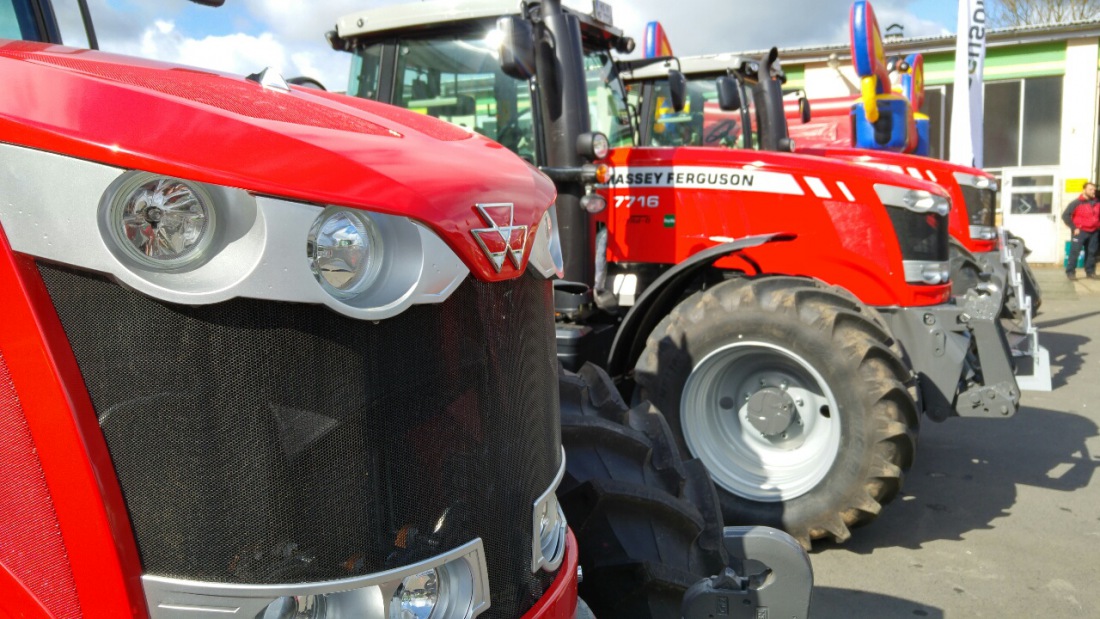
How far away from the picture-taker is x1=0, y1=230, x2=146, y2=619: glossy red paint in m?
1.12

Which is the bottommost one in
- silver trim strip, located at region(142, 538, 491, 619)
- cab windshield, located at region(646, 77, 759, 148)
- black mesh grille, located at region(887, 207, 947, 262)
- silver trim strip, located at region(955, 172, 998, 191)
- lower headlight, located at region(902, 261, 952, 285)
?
lower headlight, located at region(902, 261, 952, 285)

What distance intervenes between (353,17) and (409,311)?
4.24m

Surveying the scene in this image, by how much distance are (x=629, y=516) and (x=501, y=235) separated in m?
1.06

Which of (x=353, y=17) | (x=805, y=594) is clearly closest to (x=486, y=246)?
(x=805, y=594)

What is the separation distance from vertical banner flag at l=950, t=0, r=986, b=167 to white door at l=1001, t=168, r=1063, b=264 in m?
7.28

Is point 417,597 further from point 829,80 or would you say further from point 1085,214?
point 829,80

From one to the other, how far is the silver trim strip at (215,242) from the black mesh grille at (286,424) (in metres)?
0.03

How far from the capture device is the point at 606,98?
220 inches

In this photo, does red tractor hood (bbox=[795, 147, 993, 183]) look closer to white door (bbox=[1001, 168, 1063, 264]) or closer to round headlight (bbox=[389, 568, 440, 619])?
round headlight (bbox=[389, 568, 440, 619])

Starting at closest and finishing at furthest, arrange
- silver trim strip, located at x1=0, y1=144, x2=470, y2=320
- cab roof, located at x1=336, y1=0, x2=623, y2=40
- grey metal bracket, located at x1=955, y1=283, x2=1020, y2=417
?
silver trim strip, located at x1=0, y1=144, x2=470, y2=320
grey metal bracket, located at x1=955, y1=283, x2=1020, y2=417
cab roof, located at x1=336, y1=0, x2=623, y2=40

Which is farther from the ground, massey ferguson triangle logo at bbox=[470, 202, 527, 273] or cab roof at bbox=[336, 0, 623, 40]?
cab roof at bbox=[336, 0, 623, 40]

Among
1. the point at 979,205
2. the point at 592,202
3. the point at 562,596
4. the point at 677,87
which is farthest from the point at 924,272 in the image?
the point at 979,205

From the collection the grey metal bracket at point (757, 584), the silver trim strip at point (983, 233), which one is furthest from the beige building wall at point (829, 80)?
the grey metal bracket at point (757, 584)

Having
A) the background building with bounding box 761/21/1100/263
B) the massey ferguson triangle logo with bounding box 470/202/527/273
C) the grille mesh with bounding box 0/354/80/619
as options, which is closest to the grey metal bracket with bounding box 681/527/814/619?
the massey ferguson triangle logo with bounding box 470/202/527/273
